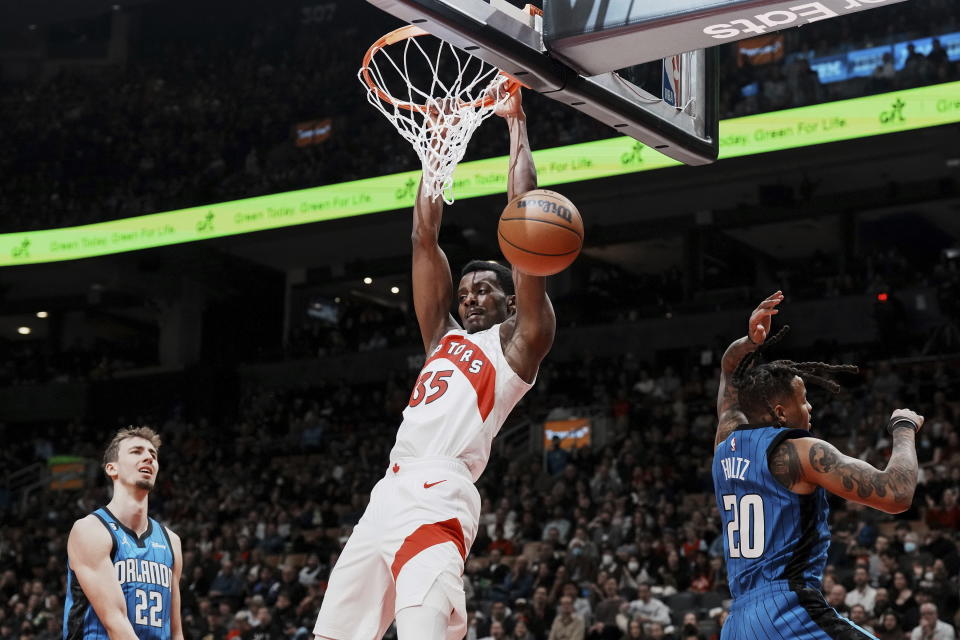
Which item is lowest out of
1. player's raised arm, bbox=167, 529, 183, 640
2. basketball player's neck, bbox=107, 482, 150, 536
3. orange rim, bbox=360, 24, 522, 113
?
player's raised arm, bbox=167, 529, 183, 640

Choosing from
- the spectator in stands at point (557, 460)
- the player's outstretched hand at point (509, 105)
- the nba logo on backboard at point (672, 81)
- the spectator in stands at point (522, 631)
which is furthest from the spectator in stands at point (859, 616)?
the spectator in stands at point (557, 460)

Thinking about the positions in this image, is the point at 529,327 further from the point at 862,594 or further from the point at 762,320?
the point at 862,594

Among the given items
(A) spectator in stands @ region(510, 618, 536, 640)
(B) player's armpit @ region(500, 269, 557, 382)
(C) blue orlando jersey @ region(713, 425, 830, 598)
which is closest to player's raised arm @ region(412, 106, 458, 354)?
(B) player's armpit @ region(500, 269, 557, 382)

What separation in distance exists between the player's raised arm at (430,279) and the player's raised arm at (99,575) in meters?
1.57

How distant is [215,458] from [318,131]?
22.0 ft

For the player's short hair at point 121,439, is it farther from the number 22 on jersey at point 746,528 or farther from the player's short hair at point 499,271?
the number 22 on jersey at point 746,528

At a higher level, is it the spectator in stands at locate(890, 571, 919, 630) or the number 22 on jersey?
the number 22 on jersey

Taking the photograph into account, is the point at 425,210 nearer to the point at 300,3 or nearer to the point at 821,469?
the point at 821,469

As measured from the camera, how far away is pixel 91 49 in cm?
3025

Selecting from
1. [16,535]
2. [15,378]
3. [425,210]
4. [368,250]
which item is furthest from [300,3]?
[425,210]

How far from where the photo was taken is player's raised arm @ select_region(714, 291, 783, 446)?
4.23 metres

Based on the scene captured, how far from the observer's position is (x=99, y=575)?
4.80 metres

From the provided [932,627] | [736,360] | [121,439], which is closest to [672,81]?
[736,360]

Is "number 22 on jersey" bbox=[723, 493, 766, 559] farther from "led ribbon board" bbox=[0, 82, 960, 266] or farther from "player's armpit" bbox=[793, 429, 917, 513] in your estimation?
"led ribbon board" bbox=[0, 82, 960, 266]
